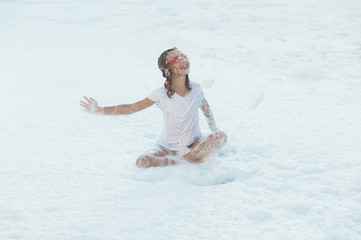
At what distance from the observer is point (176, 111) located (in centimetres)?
259

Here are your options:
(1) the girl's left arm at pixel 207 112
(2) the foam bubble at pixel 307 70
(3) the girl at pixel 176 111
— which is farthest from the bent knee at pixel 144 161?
(2) the foam bubble at pixel 307 70

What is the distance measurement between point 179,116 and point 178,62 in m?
0.32

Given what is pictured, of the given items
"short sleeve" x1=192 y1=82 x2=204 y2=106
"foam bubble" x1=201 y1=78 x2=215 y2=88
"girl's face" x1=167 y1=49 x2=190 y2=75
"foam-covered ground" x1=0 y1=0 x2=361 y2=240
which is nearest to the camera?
"foam-covered ground" x1=0 y1=0 x2=361 y2=240

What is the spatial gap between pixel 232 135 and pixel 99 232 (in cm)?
140

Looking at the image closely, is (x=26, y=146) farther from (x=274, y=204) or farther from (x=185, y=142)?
(x=274, y=204)

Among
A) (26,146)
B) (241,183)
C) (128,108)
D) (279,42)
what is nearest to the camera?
(241,183)

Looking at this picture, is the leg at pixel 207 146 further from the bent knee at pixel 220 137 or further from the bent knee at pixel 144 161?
the bent knee at pixel 144 161

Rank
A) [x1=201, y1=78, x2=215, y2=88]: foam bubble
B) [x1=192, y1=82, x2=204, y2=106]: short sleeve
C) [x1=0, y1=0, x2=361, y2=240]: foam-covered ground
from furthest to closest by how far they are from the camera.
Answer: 1. [x1=201, y1=78, x2=215, y2=88]: foam bubble
2. [x1=192, y1=82, x2=204, y2=106]: short sleeve
3. [x1=0, y1=0, x2=361, y2=240]: foam-covered ground

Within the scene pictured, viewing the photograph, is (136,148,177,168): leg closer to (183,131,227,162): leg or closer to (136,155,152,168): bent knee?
(136,155,152,168): bent knee

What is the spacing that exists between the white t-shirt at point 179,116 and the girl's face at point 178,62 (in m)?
0.15

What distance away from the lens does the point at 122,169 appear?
259 centimetres

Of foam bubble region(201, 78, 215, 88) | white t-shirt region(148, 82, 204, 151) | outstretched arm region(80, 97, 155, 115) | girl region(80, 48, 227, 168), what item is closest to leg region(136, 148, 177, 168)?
girl region(80, 48, 227, 168)

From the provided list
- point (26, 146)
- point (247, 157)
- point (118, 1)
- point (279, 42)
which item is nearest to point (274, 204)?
point (247, 157)

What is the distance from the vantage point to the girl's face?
2.49m
